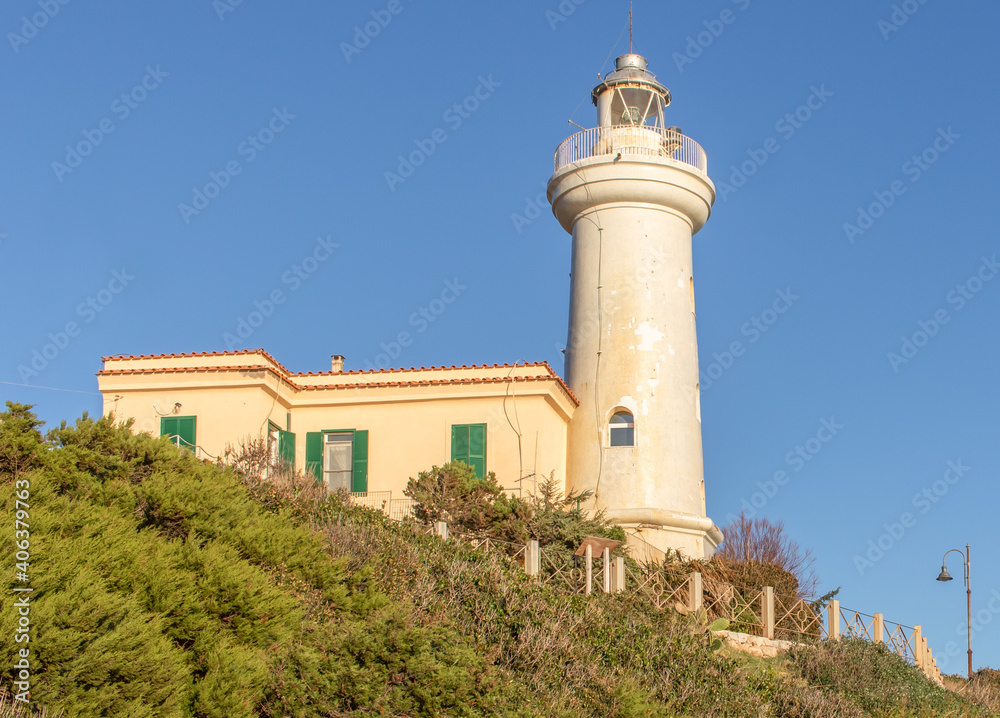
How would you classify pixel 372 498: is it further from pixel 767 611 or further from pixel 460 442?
pixel 767 611

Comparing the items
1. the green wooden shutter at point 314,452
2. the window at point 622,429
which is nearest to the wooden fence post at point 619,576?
the window at point 622,429

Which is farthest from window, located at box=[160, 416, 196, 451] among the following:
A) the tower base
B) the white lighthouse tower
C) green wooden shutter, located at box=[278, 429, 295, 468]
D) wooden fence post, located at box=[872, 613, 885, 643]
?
wooden fence post, located at box=[872, 613, 885, 643]

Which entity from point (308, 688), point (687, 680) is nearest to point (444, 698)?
point (308, 688)

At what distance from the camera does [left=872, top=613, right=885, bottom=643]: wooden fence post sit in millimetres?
22209

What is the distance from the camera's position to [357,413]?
2472 centimetres

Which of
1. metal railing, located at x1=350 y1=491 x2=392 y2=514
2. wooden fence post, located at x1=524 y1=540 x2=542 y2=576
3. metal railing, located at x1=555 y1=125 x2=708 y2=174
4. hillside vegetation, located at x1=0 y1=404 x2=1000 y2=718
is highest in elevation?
metal railing, located at x1=555 y1=125 x2=708 y2=174

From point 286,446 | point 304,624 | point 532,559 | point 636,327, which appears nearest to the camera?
point 304,624

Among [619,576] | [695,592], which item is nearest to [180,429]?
[619,576]

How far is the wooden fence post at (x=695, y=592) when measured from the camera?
20797mm

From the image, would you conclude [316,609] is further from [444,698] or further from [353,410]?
[353,410]

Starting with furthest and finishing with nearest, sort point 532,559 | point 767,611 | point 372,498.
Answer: point 372,498, point 767,611, point 532,559

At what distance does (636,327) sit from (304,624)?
1451 centimetres

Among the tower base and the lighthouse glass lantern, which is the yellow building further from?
the lighthouse glass lantern

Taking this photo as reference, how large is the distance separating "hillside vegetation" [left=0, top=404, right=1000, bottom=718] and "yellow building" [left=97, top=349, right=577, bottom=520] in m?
4.45
